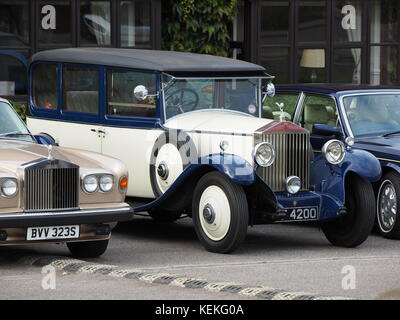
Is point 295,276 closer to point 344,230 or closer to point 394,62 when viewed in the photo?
point 344,230

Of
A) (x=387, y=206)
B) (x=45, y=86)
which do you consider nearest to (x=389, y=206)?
(x=387, y=206)

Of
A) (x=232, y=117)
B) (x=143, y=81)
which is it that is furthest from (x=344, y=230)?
(x=143, y=81)

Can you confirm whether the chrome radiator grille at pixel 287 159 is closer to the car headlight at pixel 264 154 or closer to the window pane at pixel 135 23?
the car headlight at pixel 264 154

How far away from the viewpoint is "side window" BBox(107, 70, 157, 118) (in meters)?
11.6

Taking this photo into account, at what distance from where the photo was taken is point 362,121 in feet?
41.4

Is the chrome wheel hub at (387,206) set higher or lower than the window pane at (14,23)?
lower

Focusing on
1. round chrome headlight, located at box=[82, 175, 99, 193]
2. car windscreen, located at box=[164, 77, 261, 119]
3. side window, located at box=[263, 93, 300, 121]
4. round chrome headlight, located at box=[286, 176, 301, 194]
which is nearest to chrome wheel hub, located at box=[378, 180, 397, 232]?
round chrome headlight, located at box=[286, 176, 301, 194]

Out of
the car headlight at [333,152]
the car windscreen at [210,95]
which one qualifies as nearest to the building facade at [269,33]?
the car windscreen at [210,95]

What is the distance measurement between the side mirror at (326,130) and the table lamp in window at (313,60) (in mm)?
7300

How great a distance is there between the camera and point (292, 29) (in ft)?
64.1

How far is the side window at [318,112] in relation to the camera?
41.6 feet

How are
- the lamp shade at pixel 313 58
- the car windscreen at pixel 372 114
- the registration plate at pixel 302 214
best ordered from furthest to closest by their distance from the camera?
1. the lamp shade at pixel 313 58
2. the car windscreen at pixel 372 114
3. the registration plate at pixel 302 214

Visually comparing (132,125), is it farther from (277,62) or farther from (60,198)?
(277,62)

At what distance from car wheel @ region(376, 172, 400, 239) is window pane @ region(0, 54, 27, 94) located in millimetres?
7336
